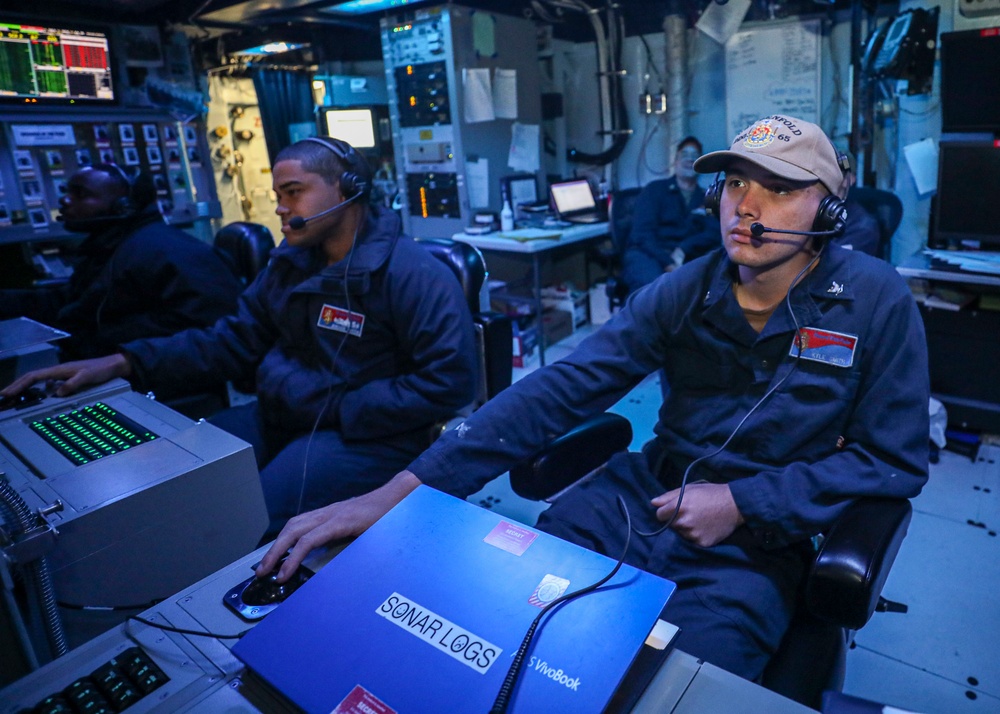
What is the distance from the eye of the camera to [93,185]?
243 centimetres

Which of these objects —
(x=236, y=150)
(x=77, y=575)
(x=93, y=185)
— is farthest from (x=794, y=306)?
(x=236, y=150)

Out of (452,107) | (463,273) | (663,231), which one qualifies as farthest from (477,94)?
(463,273)

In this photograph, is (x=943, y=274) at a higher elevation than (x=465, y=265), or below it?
below

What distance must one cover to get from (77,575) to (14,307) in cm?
227

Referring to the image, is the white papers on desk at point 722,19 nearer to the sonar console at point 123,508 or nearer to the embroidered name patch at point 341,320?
the embroidered name patch at point 341,320

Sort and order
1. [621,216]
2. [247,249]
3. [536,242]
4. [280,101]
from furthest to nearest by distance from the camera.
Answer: [280,101] < [621,216] < [536,242] < [247,249]

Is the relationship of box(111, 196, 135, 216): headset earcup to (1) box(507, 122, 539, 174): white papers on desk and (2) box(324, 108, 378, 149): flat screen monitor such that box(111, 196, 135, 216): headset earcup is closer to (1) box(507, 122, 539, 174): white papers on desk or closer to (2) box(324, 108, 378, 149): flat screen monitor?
(2) box(324, 108, 378, 149): flat screen monitor

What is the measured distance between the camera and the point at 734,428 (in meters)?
1.30

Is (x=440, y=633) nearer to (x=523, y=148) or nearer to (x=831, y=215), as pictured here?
(x=831, y=215)

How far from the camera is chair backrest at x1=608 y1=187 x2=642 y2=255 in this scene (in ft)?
13.1

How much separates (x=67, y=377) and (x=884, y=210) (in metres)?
3.31

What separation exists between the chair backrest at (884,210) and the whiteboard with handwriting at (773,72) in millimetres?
918

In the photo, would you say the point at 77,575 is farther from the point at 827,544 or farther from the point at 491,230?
the point at 491,230

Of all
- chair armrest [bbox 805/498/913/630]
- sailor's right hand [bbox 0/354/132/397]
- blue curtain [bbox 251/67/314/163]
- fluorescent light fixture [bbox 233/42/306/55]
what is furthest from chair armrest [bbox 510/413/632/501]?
blue curtain [bbox 251/67/314/163]
